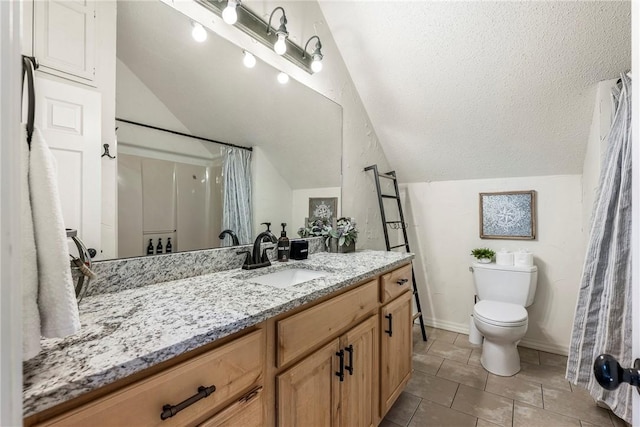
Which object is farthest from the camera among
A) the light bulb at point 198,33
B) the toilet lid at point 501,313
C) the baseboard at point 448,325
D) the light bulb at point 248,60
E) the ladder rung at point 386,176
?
the baseboard at point 448,325

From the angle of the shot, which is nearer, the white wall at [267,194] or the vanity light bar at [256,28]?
the vanity light bar at [256,28]

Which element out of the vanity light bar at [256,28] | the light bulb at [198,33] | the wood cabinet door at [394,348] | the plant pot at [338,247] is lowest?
the wood cabinet door at [394,348]

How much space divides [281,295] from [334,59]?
6.12 ft

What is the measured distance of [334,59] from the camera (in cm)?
212

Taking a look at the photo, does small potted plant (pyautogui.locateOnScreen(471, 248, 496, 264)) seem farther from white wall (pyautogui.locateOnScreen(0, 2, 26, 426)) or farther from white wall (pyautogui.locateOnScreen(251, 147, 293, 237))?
white wall (pyautogui.locateOnScreen(0, 2, 26, 426))

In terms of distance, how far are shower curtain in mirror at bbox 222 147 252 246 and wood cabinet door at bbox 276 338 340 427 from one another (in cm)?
69

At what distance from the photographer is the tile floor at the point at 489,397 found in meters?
1.58

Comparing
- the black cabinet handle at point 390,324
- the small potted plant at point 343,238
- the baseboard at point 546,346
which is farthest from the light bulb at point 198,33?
the baseboard at point 546,346

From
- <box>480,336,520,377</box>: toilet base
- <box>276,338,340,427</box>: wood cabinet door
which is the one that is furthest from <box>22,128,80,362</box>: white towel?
<box>480,336,520,377</box>: toilet base

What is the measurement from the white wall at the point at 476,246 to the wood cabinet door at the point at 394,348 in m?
1.21

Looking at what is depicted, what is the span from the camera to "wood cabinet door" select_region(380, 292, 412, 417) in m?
1.46

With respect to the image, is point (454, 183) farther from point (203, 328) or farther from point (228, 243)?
point (203, 328)

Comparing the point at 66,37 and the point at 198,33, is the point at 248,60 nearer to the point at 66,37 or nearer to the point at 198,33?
the point at 198,33

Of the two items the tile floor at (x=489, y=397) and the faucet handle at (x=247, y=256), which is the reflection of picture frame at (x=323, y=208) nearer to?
the faucet handle at (x=247, y=256)
